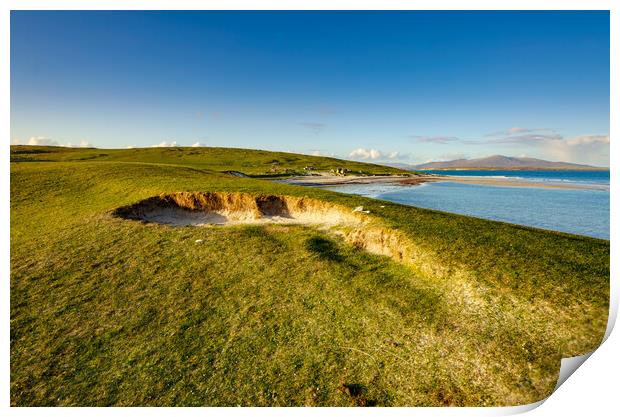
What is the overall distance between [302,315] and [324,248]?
18.1ft

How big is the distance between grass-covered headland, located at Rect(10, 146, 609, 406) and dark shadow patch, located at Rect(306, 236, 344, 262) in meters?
0.12

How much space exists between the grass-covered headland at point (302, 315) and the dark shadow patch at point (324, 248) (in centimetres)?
12

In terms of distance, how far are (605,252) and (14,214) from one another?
1389 inches

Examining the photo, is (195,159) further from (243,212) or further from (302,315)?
(302,315)

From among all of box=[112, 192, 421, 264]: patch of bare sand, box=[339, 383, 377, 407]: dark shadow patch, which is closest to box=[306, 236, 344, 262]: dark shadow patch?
box=[112, 192, 421, 264]: patch of bare sand

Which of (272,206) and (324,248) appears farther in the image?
(272,206)

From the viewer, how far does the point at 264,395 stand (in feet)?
23.4

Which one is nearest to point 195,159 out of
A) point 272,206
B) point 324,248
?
point 272,206

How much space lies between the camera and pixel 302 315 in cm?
997

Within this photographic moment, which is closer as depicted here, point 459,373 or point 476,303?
point 459,373

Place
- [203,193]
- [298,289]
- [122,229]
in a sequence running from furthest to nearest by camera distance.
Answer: [203,193] → [122,229] → [298,289]
